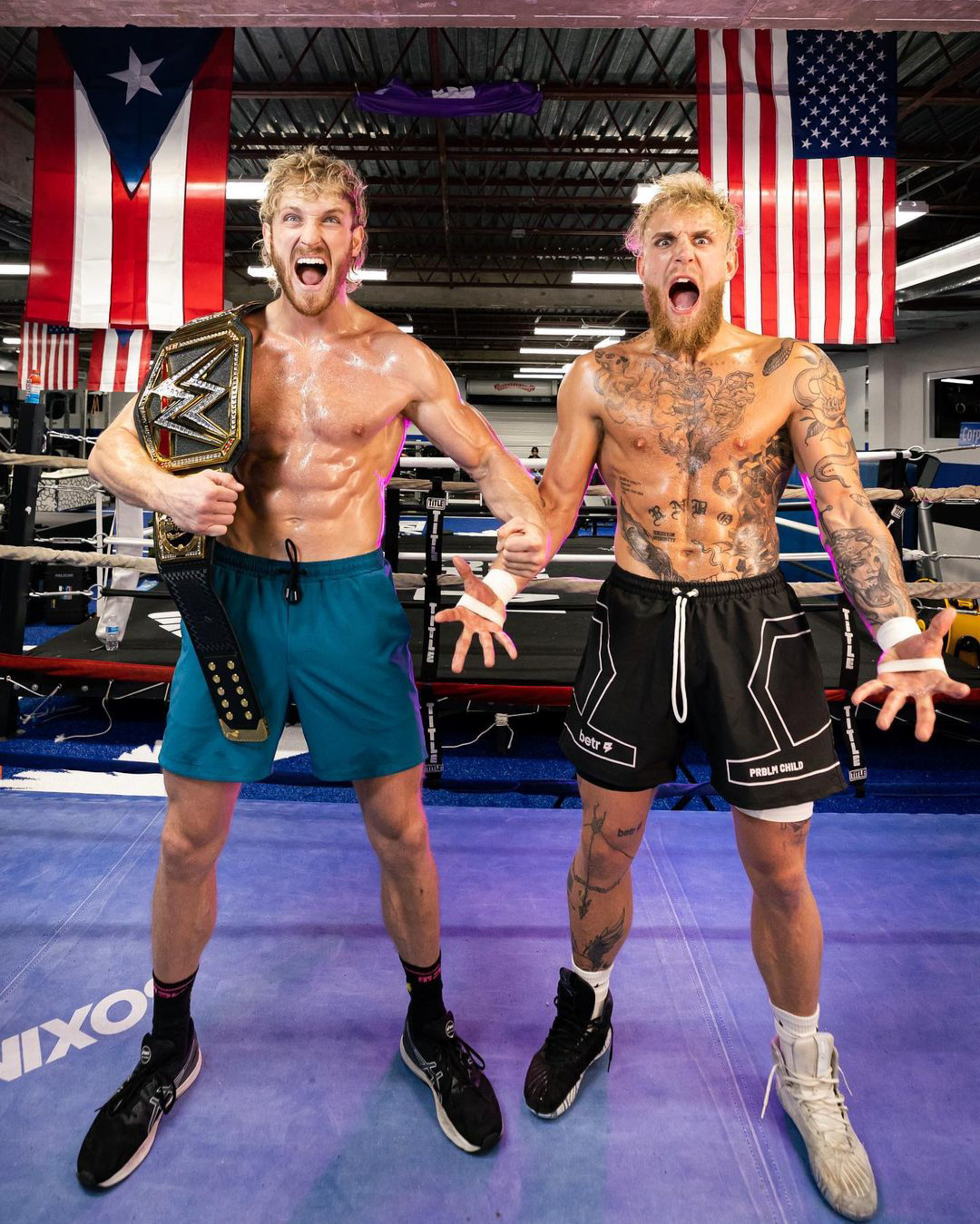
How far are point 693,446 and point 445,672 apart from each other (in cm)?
278

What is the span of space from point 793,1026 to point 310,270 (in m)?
1.58

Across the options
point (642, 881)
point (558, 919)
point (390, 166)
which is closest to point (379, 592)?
point (558, 919)

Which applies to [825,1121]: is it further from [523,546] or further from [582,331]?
[582,331]

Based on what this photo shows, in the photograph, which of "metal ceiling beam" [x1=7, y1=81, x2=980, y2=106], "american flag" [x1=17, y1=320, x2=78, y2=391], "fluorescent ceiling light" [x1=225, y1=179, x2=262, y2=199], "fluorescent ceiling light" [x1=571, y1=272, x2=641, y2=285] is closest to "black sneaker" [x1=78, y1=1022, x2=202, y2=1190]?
"fluorescent ceiling light" [x1=225, y1=179, x2=262, y2=199]

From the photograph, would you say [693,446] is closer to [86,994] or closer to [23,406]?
[86,994]

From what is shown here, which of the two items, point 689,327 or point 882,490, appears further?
point 882,490

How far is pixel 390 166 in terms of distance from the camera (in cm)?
1054

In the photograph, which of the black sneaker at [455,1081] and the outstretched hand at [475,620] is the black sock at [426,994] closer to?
the black sneaker at [455,1081]

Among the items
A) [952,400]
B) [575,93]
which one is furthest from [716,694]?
[952,400]

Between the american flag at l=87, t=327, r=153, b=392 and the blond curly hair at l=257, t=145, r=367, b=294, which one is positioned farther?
the american flag at l=87, t=327, r=153, b=392

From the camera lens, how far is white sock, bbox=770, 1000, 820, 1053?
1.45m

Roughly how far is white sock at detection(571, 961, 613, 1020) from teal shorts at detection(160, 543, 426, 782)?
0.54 metres

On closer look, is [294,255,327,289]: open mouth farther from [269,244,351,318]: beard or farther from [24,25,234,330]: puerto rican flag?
[24,25,234,330]: puerto rican flag

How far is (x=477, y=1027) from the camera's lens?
1691mm
